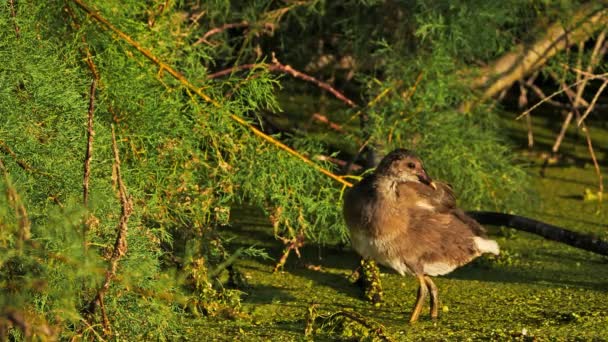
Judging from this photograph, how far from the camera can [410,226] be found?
474 centimetres

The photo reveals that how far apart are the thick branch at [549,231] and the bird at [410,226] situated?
1.05 feet

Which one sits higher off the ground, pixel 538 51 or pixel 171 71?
pixel 538 51

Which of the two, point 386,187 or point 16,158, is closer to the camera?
point 16,158

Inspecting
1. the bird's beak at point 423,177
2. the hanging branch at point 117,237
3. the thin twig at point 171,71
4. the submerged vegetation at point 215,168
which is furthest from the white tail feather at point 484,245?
the hanging branch at point 117,237

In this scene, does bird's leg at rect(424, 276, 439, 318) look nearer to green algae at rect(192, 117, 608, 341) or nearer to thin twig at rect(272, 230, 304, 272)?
green algae at rect(192, 117, 608, 341)

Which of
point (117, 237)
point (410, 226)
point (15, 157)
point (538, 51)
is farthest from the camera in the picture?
point (538, 51)

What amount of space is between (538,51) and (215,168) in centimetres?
254

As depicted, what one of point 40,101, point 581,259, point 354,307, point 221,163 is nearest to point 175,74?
point 221,163

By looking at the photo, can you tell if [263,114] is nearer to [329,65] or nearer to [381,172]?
[329,65]

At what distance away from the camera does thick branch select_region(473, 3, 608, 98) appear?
639cm

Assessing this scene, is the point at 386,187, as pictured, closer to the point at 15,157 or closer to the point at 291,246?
the point at 291,246

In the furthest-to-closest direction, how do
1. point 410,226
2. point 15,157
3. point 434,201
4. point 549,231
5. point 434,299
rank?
point 549,231, point 434,201, point 410,226, point 434,299, point 15,157

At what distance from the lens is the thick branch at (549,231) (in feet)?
16.3

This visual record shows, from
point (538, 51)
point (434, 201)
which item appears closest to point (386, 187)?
point (434, 201)
